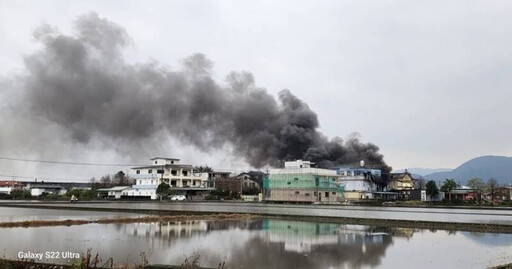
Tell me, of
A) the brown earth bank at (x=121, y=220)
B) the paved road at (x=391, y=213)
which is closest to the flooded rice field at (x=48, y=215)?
the brown earth bank at (x=121, y=220)

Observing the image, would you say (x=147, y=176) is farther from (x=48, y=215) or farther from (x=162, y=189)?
(x=48, y=215)

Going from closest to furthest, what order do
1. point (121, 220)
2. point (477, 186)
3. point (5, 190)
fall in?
1. point (121, 220)
2. point (477, 186)
3. point (5, 190)

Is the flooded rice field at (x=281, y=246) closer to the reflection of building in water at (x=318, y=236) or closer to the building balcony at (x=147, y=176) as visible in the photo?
the reflection of building in water at (x=318, y=236)

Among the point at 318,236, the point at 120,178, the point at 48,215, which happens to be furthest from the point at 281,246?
the point at 120,178

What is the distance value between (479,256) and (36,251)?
47.4 ft

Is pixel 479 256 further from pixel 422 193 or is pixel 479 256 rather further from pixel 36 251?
pixel 422 193

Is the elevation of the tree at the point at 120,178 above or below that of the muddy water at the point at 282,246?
above

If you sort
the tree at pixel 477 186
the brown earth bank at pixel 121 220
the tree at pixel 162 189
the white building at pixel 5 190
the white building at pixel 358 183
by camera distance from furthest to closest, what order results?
the white building at pixel 5 190
the tree at pixel 477 186
the white building at pixel 358 183
the tree at pixel 162 189
the brown earth bank at pixel 121 220

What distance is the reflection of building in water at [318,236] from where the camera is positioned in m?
Result: 16.8

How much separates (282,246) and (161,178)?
57.0 metres

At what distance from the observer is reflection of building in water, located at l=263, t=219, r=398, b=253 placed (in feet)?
55.2

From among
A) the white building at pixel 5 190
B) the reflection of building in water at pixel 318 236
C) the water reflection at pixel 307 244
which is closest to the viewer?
the water reflection at pixel 307 244

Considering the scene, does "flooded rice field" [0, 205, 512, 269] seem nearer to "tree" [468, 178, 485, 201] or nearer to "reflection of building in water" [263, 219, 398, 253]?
"reflection of building in water" [263, 219, 398, 253]

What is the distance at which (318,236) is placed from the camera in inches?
772
